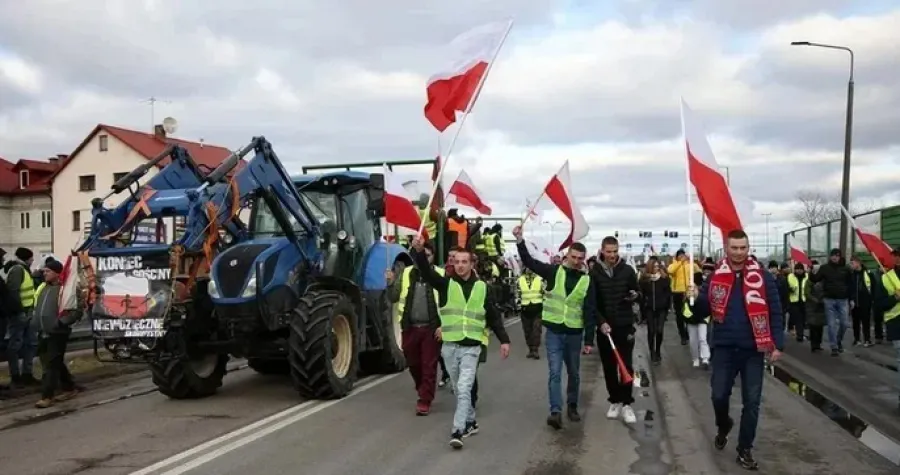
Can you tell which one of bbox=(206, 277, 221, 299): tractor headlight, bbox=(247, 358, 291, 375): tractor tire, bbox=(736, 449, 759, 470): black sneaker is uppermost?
bbox=(206, 277, 221, 299): tractor headlight

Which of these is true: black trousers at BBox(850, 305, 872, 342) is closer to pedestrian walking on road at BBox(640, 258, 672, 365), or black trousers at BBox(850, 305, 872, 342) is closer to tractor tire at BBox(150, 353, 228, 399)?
pedestrian walking on road at BBox(640, 258, 672, 365)

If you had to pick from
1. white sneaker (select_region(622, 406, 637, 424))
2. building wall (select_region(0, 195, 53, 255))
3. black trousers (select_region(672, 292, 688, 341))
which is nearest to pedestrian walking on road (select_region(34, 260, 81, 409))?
white sneaker (select_region(622, 406, 637, 424))

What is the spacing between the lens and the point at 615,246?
8.89 metres

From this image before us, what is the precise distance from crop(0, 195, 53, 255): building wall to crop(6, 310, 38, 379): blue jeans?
54869 millimetres

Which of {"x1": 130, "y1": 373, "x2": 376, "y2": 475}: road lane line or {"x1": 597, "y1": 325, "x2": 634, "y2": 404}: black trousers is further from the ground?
{"x1": 597, "y1": 325, "x2": 634, "y2": 404}: black trousers

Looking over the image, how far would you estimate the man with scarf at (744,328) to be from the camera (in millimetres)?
6770

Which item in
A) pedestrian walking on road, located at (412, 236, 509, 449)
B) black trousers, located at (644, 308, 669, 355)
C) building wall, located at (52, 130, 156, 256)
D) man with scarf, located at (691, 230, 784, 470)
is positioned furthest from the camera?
building wall, located at (52, 130, 156, 256)

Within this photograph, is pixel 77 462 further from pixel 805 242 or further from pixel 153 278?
pixel 805 242

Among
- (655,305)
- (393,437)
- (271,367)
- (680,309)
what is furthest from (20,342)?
(680,309)

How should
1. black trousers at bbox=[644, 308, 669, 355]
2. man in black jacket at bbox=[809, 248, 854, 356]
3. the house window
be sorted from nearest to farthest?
1. black trousers at bbox=[644, 308, 669, 355]
2. man in black jacket at bbox=[809, 248, 854, 356]
3. the house window

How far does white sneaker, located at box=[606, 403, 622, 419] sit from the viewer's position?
889 centimetres

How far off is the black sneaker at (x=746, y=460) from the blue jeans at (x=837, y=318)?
9.54m

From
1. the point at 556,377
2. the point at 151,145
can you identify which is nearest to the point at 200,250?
the point at 556,377

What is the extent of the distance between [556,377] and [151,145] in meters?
51.7
